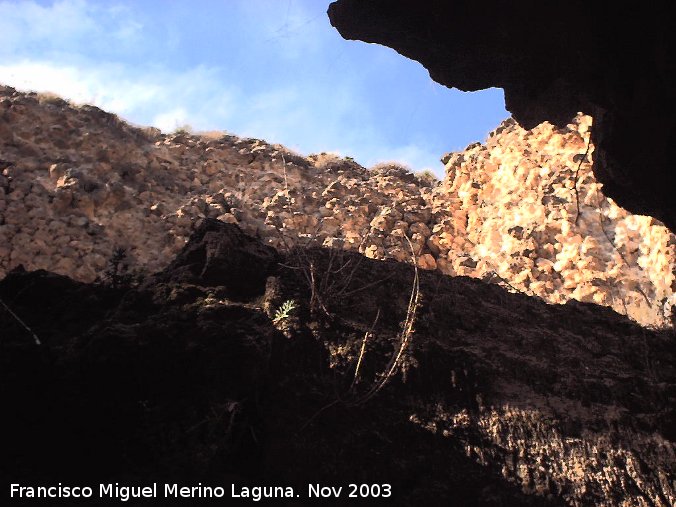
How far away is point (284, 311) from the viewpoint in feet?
12.3

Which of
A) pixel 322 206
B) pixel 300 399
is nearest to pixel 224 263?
pixel 300 399

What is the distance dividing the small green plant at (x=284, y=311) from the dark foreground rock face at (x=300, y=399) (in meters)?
0.01

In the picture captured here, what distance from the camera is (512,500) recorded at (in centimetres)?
308

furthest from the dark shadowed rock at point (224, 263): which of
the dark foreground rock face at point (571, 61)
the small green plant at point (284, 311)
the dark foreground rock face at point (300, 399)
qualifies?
the dark foreground rock face at point (571, 61)

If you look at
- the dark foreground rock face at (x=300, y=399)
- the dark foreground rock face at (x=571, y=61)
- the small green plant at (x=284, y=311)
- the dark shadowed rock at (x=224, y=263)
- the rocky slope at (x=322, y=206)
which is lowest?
the dark foreground rock face at (x=300, y=399)

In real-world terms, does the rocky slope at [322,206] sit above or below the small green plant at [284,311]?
above

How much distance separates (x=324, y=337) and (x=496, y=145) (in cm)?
1180

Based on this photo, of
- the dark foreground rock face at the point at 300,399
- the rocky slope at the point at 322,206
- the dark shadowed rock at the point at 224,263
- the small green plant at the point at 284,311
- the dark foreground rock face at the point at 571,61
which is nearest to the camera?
the dark foreground rock face at the point at 300,399

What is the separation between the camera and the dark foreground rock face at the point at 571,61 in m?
3.90

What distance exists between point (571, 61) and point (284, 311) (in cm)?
299

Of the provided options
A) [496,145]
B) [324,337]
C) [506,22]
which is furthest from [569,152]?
[324,337]

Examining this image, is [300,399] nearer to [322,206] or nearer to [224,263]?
[224,263]

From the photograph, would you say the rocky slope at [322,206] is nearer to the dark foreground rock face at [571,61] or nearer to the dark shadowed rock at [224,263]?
the dark foreground rock face at [571,61]

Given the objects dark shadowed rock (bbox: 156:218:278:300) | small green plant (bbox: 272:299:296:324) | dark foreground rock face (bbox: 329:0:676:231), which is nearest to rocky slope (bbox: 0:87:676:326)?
dark foreground rock face (bbox: 329:0:676:231)
